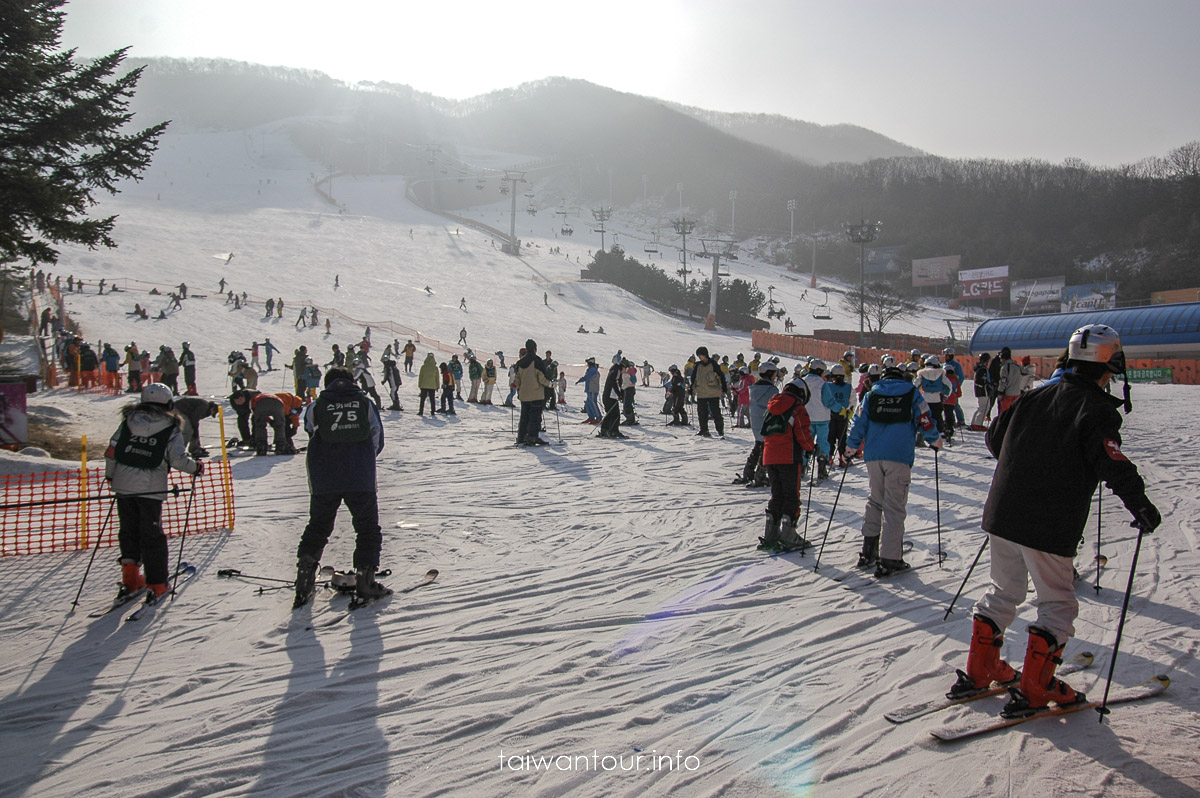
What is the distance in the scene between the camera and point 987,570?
5.59 m

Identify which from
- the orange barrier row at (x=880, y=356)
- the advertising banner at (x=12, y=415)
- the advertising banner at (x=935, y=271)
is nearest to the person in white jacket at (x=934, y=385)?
the orange barrier row at (x=880, y=356)

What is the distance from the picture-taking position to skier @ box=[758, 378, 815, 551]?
610 cm

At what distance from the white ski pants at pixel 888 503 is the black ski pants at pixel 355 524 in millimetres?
3758

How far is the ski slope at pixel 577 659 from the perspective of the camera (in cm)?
306

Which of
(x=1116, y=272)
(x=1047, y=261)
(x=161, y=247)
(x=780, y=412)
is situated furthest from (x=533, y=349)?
(x=1047, y=261)

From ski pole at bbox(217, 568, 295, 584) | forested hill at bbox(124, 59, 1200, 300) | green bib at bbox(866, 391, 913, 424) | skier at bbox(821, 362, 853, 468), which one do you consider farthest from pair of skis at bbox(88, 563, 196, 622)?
forested hill at bbox(124, 59, 1200, 300)

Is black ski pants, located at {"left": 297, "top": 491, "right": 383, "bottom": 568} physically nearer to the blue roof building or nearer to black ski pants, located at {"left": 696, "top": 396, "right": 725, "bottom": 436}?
black ski pants, located at {"left": 696, "top": 396, "right": 725, "bottom": 436}

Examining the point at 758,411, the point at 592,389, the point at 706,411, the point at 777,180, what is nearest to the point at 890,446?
the point at 758,411

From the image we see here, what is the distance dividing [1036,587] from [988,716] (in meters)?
0.67

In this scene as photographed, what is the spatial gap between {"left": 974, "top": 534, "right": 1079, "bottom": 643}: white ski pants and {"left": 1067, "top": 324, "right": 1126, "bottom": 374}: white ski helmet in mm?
915

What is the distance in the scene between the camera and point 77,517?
727 centimetres

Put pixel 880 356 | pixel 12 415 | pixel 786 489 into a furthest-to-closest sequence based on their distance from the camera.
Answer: pixel 880 356 < pixel 12 415 < pixel 786 489

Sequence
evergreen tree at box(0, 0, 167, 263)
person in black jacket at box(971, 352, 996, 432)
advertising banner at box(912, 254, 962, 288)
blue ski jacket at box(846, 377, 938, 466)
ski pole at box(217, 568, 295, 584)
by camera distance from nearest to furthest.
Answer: blue ski jacket at box(846, 377, 938, 466)
ski pole at box(217, 568, 295, 584)
evergreen tree at box(0, 0, 167, 263)
person in black jacket at box(971, 352, 996, 432)
advertising banner at box(912, 254, 962, 288)

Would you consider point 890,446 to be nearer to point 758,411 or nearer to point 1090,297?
point 758,411
